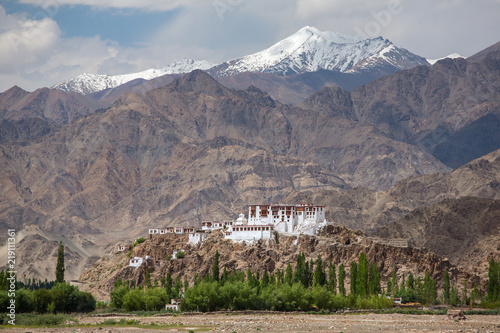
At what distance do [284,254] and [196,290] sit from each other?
54.2 meters

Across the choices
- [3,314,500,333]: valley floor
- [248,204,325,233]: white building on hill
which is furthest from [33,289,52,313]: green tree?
[248,204,325,233]: white building on hill

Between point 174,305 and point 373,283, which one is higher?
point 373,283

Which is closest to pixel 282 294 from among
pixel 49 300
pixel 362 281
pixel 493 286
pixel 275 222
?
pixel 362 281

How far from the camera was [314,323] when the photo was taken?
360ft

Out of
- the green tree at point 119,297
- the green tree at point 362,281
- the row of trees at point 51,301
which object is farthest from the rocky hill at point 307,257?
the row of trees at point 51,301

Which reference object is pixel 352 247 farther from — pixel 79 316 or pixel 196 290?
pixel 79 316

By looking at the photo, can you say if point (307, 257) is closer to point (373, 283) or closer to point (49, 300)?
point (373, 283)

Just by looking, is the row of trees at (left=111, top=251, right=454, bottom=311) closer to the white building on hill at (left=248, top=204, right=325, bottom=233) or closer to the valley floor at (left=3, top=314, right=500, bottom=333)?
the valley floor at (left=3, top=314, right=500, bottom=333)

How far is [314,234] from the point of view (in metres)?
191

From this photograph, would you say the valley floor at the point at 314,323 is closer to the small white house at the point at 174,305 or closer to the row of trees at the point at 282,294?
the row of trees at the point at 282,294

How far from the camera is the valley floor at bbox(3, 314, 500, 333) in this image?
333 ft

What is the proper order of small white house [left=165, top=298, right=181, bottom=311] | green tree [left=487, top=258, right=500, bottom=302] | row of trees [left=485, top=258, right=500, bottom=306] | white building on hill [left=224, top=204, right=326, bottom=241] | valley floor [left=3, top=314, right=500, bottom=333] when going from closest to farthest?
valley floor [left=3, top=314, right=500, bottom=333]
small white house [left=165, top=298, right=181, bottom=311]
row of trees [left=485, top=258, right=500, bottom=306]
green tree [left=487, top=258, right=500, bottom=302]
white building on hill [left=224, top=204, right=326, bottom=241]

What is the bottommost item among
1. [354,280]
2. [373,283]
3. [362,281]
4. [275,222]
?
[373,283]

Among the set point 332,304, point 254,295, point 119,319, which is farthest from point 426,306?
point 119,319
